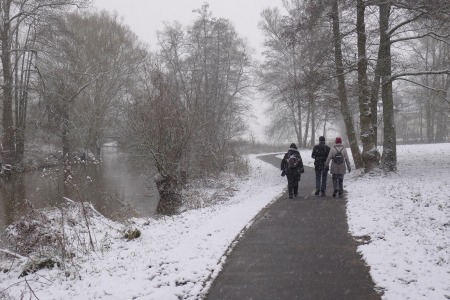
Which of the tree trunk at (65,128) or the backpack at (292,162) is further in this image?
the tree trunk at (65,128)

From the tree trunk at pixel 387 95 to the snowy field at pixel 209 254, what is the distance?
293cm

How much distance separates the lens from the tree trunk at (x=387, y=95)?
1406 centimetres

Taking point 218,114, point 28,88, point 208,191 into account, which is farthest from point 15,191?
point 218,114

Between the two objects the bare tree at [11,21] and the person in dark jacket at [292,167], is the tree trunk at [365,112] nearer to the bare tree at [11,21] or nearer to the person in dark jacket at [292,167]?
the person in dark jacket at [292,167]

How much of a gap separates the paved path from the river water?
6142 millimetres

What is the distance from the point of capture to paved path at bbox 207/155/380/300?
17.0 feet

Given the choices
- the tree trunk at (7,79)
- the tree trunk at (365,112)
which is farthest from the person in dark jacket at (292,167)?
the tree trunk at (7,79)

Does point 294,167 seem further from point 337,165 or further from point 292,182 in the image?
point 337,165

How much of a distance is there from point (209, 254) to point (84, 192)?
1113 cm

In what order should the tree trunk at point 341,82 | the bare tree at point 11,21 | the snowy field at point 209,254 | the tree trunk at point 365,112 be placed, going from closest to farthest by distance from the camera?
the snowy field at point 209,254 → the tree trunk at point 365,112 → the tree trunk at point 341,82 → the bare tree at point 11,21

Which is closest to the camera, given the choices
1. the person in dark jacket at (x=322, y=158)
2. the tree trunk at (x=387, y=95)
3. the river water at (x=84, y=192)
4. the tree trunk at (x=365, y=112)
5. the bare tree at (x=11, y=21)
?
the person in dark jacket at (x=322, y=158)

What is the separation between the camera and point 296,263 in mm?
6227

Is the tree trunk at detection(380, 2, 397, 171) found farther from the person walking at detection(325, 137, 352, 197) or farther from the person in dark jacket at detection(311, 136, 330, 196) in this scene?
the person in dark jacket at detection(311, 136, 330, 196)

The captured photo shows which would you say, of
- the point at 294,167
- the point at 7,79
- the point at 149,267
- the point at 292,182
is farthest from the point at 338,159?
the point at 7,79
